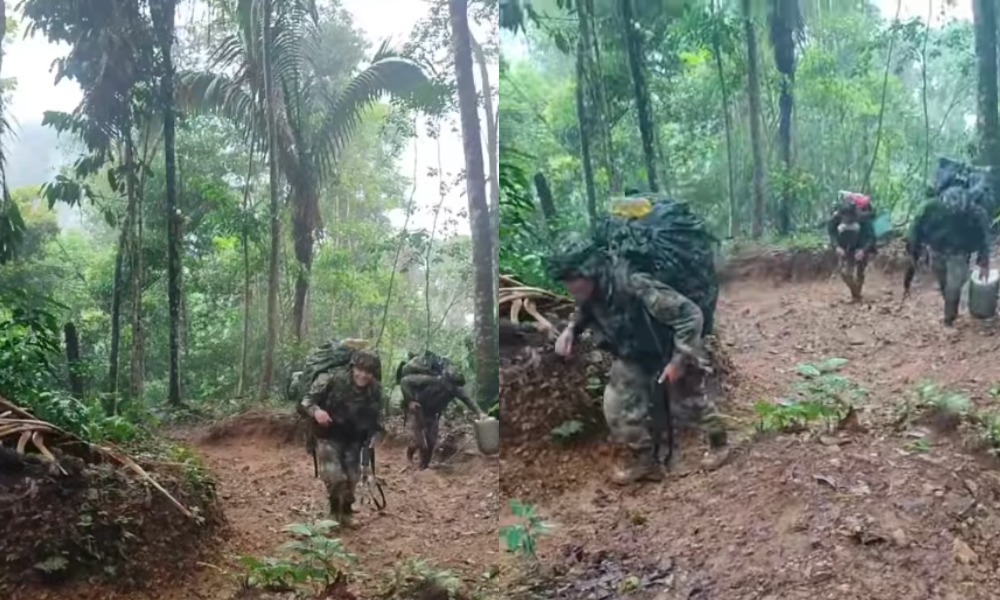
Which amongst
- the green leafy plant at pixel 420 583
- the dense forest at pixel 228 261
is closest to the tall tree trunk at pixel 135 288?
the dense forest at pixel 228 261

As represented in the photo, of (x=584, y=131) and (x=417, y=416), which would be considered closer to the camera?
(x=584, y=131)

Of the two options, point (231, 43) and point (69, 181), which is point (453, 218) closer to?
point (231, 43)

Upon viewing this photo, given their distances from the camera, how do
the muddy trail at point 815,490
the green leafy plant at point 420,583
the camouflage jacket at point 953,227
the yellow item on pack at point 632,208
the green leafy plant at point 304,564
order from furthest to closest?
1. the green leafy plant at point 420,583
2. the green leafy plant at point 304,564
3. the yellow item on pack at point 632,208
4. the camouflage jacket at point 953,227
5. the muddy trail at point 815,490

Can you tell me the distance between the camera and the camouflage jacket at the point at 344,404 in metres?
2.20

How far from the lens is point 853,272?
6.34 feet

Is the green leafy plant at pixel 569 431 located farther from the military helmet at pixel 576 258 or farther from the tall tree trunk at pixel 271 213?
the tall tree trunk at pixel 271 213

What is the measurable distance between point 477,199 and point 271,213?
474 millimetres

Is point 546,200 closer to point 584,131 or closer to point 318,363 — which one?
point 584,131

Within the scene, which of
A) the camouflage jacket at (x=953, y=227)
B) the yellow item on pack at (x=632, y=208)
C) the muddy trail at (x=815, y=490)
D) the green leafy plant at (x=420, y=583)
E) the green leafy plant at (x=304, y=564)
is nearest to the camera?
the muddy trail at (x=815, y=490)

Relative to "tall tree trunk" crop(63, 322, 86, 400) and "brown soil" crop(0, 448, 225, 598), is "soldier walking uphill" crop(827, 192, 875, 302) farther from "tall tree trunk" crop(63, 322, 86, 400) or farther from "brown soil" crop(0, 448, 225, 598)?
"tall tree trunk" crop(63, 322, 86, 400)

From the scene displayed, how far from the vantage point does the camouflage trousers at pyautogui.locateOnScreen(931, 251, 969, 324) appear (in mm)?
1895

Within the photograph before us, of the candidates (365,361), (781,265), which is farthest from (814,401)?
(365,361)

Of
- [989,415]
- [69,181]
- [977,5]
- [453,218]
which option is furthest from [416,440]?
[977,5]

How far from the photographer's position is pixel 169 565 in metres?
2.02
